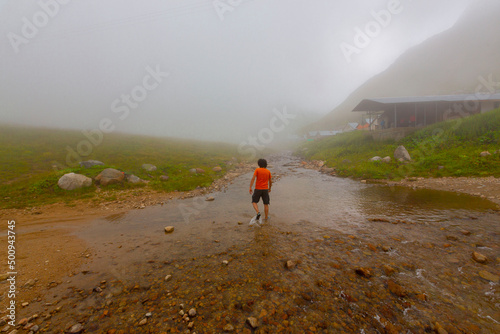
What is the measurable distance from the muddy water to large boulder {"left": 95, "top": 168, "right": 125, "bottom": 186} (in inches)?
234

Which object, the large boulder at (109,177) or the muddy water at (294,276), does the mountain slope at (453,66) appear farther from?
the muddy water at (294,276)

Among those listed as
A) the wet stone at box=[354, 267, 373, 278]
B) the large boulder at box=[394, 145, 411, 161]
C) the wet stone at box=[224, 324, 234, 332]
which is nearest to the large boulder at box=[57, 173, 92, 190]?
the wet stone at box=[224, 324, 234, 332]

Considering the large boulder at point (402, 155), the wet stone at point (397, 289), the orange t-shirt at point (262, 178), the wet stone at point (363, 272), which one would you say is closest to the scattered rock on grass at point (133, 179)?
the orange t-shirt at point (262, 178)

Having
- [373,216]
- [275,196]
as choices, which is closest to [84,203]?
[275,196]

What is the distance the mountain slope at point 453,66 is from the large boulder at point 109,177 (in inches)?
5964

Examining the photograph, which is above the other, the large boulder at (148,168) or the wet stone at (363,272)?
the large boulder at (148,168)


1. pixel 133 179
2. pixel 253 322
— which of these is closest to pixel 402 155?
pixel 253 322

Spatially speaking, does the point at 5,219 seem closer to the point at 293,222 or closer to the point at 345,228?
the point at 293,222

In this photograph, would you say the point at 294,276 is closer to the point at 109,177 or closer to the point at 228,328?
the point at 228,328

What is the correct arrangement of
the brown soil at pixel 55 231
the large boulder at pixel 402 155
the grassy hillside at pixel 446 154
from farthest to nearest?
the large boulder at pixel 402 155, the grassy hillside at pixel 446 154, the brown soil at pixel 55 231

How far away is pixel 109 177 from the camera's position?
45.1ft

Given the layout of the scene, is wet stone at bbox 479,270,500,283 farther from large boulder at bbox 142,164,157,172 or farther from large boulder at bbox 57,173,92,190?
large boulder at bbox 142,164,157,172

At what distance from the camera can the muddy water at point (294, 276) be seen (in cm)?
340

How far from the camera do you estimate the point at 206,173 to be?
1912 cm
